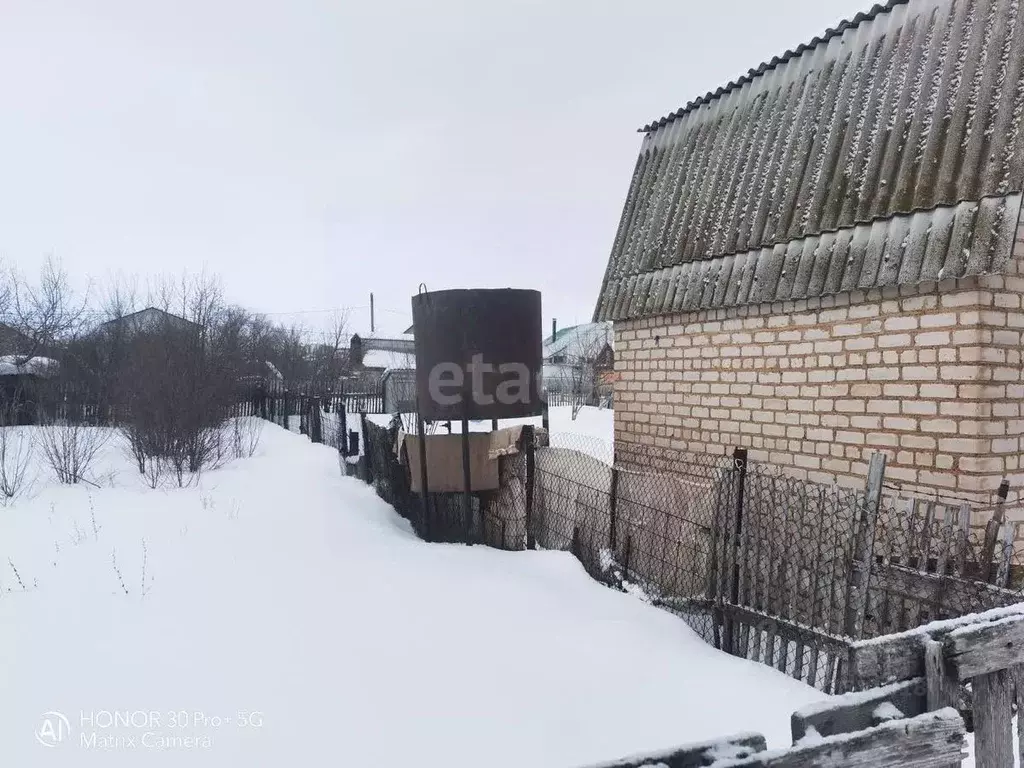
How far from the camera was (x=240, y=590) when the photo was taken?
5512 millimetres

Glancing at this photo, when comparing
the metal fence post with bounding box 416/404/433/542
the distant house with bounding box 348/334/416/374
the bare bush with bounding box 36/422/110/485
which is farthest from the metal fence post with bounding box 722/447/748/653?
the distant house with bounding box 348/334/416/374

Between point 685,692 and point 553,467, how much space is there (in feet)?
10.4

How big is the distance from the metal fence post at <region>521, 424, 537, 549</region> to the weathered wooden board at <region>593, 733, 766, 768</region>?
527cm

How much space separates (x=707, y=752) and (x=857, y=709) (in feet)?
1.56

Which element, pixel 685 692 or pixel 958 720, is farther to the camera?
pixel 685 692

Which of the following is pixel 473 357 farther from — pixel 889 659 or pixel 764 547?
pixel 889 659

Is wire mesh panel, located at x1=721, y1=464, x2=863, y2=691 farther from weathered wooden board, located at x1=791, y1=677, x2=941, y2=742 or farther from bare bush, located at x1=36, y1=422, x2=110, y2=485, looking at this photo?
bare bush, located at x1=36, y1=422, x2=110, y2=485

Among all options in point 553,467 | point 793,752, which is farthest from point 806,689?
point 553,467

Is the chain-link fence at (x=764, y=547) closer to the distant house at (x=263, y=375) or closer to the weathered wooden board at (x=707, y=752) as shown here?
the weathered wooden board at (x=707, y=752)

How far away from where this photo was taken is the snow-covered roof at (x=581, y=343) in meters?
58.8

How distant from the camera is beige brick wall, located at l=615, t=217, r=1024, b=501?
4.39 metres

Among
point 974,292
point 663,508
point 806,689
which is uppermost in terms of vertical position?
point 974,292

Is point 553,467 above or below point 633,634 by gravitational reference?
above

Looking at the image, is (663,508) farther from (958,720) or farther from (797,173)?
(958,720)
